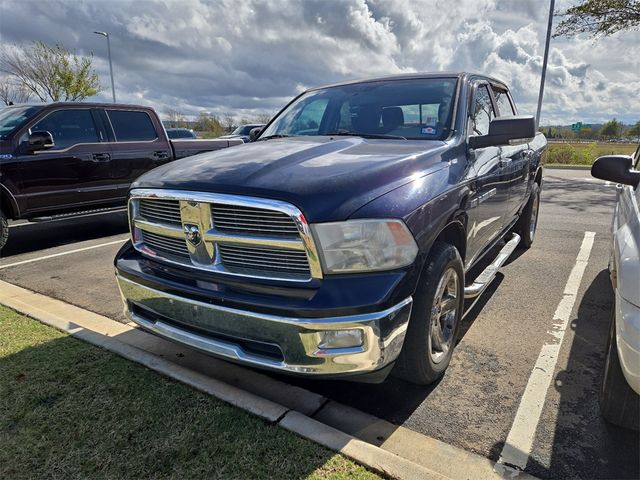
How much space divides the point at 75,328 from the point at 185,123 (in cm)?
4738

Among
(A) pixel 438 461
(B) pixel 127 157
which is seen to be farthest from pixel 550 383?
(B) pixel 127 157

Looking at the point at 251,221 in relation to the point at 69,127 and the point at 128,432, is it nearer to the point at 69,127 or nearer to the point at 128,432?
the point at 128,432

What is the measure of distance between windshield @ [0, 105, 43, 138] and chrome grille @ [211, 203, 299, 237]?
5057 millimetres

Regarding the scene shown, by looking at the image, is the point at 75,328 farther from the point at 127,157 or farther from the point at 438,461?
the point at 127,157

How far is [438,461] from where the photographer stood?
2.14m

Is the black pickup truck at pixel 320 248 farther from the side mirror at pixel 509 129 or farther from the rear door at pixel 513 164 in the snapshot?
the rear door at pixel 513 164

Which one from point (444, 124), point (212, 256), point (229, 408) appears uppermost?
point (444, 124)

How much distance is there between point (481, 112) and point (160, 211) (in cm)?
→ 265

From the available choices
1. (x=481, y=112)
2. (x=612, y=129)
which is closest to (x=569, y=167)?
(x=481, y=112)

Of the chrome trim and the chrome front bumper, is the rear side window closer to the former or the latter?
the chrome trim

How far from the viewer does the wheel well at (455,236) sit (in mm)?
2715

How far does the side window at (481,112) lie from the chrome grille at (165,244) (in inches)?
85.0

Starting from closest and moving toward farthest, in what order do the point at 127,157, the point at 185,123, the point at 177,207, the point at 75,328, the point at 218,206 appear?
the point at 218,206, the point at 177,207, the point at 75,328, the point at 127,157, the point at 185,123

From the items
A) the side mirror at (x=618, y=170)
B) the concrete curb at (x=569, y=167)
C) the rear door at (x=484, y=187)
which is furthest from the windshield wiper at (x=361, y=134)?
the concrete curb at (x=569, y=167)
